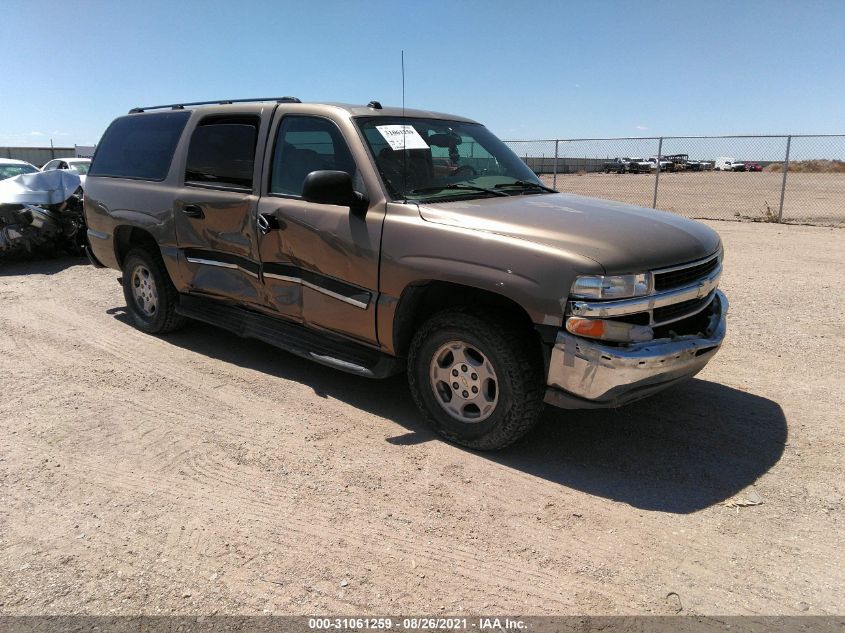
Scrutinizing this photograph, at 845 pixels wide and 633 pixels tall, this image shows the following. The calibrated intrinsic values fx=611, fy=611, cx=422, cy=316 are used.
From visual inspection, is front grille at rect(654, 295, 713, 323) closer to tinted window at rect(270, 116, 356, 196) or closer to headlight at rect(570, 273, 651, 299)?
headlight at rect(570, 273, 651, 299)

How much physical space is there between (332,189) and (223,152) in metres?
1.75

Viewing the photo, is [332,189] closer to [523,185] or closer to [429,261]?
[429,261]

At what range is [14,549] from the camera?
2818 mm

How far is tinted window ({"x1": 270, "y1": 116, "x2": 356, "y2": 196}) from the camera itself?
4.18 metres

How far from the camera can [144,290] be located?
612cm

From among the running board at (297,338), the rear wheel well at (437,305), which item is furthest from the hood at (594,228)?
the running board at (297,338)

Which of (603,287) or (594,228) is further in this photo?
(594,228)

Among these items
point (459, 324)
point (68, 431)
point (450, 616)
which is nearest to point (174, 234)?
point (68, 431)

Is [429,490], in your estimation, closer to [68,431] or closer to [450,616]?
[450,616]

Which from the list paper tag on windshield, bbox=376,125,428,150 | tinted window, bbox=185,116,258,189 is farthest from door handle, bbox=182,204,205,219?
paper tag on windshield, bbox=376,125,428,150

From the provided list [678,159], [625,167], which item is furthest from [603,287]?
[625,167]

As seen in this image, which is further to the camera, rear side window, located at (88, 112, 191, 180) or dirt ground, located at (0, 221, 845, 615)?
rear side window, located at (88, 112, 191, 180)

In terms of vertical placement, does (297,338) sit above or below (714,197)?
below

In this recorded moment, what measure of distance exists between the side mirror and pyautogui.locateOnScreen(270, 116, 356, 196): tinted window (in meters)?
0.23
